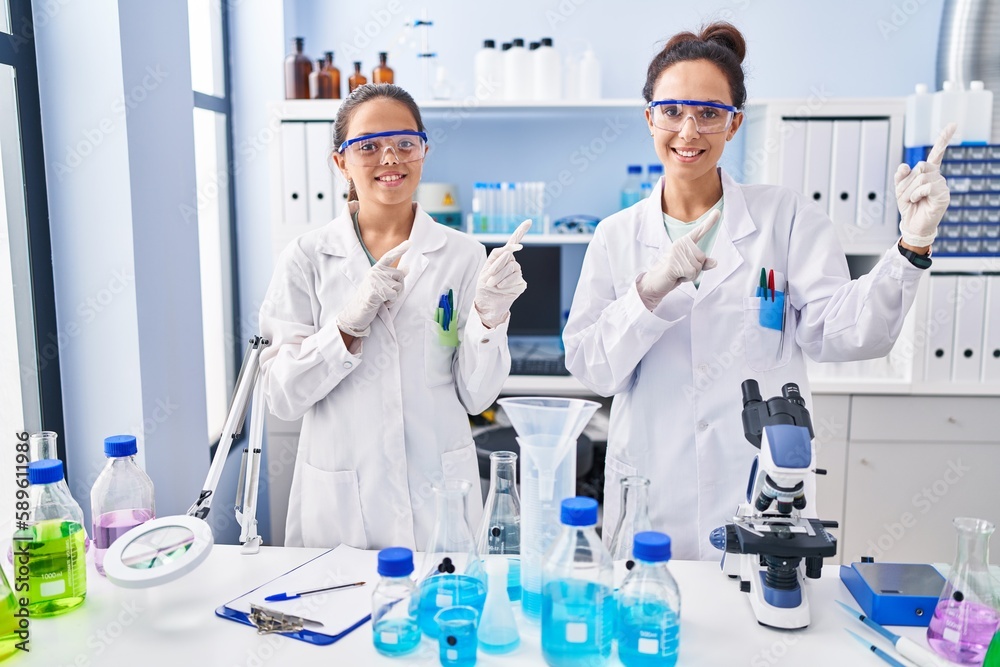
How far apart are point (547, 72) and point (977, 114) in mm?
1616

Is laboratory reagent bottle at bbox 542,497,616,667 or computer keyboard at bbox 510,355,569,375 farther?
computer keyboard at bbox 510,355,569,375

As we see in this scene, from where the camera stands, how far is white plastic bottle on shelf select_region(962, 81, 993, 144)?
290cm

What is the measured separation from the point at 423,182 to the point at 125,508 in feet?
7.46

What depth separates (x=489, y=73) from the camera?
3.16m

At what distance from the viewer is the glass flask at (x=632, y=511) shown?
1.19 metres

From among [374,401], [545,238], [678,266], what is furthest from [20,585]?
[545,238]

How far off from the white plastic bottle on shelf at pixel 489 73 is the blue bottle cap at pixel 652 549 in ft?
7.88

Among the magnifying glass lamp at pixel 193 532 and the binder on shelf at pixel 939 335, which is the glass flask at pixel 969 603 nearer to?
Answer: the magnifying glass lamp at pixel 193 532

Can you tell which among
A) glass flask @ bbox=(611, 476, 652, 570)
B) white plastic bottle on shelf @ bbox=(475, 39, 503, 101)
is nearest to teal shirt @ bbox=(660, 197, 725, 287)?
glass flask @ bbox=(611, 476, 652, 570)

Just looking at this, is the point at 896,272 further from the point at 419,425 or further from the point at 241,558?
the point at 241,558

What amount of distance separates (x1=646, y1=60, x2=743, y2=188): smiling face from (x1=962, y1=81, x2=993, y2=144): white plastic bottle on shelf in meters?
1.71

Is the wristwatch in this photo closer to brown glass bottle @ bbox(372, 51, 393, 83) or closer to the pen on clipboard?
the pen on clipboard

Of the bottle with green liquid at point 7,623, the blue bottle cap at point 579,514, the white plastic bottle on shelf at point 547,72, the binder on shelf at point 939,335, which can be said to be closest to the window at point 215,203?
the white plastic bottle on shelf at point 547,72

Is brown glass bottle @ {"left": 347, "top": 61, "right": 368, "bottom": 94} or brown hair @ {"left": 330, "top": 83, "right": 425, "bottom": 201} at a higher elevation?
brown glass bottle @ {"left": 347, "top": 61, "right": 368, "bottom": 94}
